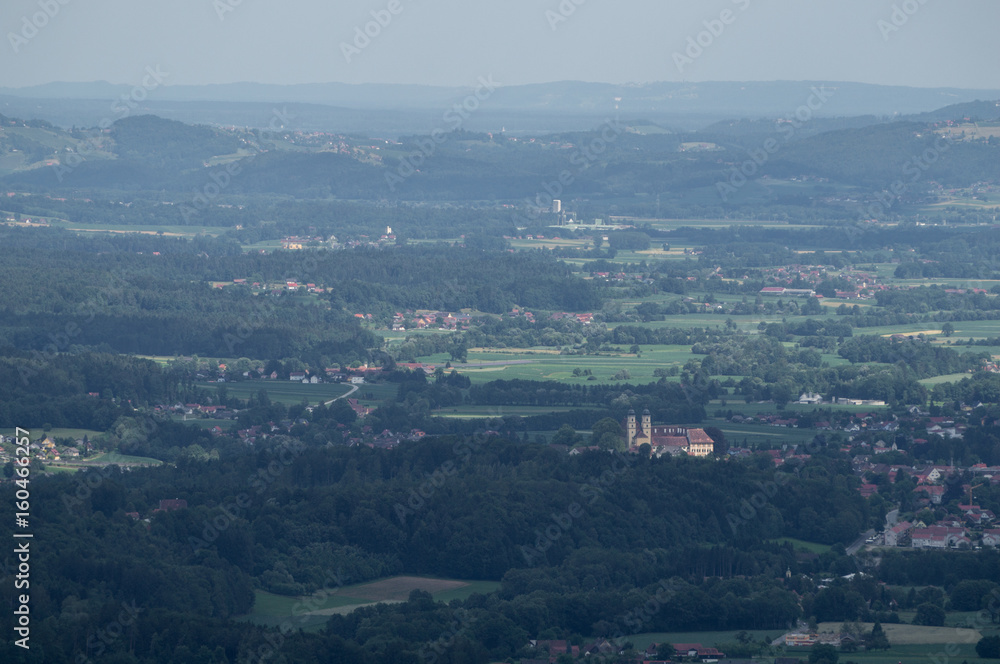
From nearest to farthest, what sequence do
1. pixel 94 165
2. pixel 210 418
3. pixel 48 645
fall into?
1. pixel 48 645
2. pixel 210 418
3. pixel 94 165

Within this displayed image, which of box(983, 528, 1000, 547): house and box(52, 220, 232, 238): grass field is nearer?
box(983, 528, 1000, 547): house

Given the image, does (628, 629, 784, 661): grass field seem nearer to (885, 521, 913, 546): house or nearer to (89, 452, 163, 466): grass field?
(885, 521, 913, 546): house

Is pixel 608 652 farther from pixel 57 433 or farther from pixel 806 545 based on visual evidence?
pixel 57 433

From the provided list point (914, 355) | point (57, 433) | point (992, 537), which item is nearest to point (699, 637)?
point (992, 537)

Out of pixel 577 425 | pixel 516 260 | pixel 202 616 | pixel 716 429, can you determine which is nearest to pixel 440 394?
pixel 577 425

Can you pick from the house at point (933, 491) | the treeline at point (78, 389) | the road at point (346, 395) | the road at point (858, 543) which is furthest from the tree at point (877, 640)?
the road at point (346, 395)

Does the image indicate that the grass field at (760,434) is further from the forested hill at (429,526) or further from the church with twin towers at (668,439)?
the forested hill at (429,526)

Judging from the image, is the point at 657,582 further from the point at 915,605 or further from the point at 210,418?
the point at 210,418

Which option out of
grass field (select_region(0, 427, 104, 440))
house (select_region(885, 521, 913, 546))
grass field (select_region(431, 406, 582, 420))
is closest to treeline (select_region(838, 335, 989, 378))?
grass field (select_region(431, 406, 582, 420))
